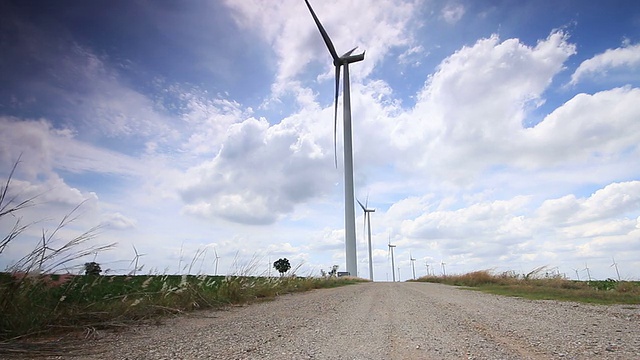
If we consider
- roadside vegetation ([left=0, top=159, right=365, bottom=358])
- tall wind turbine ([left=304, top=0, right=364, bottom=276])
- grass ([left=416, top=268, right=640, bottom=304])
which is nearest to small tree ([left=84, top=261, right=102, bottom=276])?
roadside vegetation ([left=0, top=159, right=365, bottom=358])

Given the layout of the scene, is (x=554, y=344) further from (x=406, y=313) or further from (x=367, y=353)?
(x=406, y=313)

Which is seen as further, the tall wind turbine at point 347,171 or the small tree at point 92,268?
the tall wind turbine at point 347,171

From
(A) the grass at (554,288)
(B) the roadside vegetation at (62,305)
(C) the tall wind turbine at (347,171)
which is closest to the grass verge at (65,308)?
(B) the roadside vegetation at (62,305)

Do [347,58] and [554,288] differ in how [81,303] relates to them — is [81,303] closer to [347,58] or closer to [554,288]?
[554,288]

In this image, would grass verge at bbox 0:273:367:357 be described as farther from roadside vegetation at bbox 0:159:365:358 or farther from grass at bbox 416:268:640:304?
grass at bbox 416:268:640:304

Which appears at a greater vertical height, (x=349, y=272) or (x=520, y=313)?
(x=349, y=272)

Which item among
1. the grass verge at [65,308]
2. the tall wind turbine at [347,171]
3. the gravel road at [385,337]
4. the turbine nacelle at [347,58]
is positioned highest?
the turbine nacelle at [347,58]

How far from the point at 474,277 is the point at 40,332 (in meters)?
25.4

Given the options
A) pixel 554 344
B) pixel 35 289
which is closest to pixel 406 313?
pixel 554 344

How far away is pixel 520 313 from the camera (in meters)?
7.87

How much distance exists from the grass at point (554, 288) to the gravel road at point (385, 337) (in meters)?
5.13

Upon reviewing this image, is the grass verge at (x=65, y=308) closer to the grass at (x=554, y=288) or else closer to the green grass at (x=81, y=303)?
the green grass at (x=81, y=303)

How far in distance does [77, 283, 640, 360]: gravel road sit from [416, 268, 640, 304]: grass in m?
5.13

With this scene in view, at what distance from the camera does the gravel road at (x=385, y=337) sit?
4.32 metres
